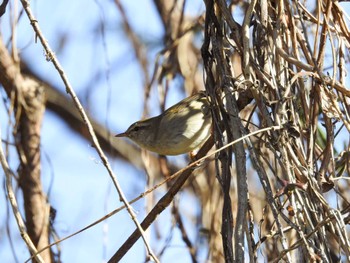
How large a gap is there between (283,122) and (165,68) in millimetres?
1734

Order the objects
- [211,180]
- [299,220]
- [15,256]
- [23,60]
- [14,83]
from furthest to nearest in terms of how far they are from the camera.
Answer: [23,60]
[211,180]
[14,83]
[15,256]
[299,220]

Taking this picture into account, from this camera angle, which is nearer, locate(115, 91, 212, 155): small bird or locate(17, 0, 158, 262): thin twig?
locate(17, 0, 158, 262): thin twig

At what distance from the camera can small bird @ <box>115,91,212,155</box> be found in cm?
345

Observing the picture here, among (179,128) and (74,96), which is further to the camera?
(179,128)

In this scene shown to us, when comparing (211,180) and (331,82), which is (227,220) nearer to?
(331,82)

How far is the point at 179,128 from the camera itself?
11.9 feet

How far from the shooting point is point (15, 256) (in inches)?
117

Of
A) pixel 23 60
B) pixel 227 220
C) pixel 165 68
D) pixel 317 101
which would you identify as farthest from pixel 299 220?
pixel 23 60

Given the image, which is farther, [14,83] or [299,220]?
[14,83]

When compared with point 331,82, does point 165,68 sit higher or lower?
higher

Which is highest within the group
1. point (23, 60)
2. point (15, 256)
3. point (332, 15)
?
point (23, 60)

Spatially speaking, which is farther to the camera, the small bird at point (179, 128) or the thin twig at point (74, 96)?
the small bird at point (179, 128)

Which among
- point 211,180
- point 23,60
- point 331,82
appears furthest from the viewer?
point 23,60

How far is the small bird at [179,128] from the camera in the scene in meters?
3.45
